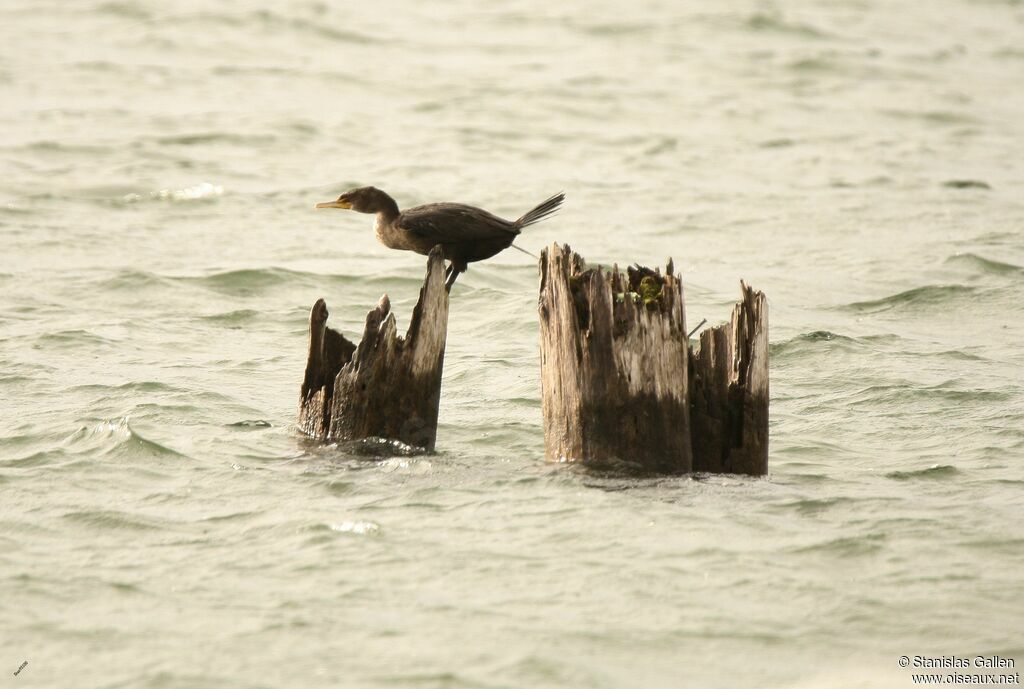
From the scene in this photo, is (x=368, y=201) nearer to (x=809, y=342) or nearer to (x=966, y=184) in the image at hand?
(x=809, y=342)

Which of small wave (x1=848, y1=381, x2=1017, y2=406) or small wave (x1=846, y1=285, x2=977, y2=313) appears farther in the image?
small wave (x1=846, y1=285, x2=977, y2=313)

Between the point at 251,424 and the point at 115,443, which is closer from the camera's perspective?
the point at 115,443

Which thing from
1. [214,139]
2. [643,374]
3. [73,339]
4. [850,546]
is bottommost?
[850,546]

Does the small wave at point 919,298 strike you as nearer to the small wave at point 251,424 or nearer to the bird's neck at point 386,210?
the bird's neck at point 386,210

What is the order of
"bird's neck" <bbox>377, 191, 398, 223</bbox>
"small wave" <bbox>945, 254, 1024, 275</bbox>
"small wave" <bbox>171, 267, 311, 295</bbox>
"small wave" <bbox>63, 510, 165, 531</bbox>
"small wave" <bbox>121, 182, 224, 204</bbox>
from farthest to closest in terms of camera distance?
1. "small wave" <bbox>121, 182, 224, 204</bbox>
2. "small wave" <bbox>945, 254, 1024, 275</bbox>
3. "small wave" <bbox>171, 267, 311, 295</bbox>
4. "bird's neck" <bbox>377, 191, 398, 223</bbox>
5. "small wave" <bbox>63, 510, 165, 531</bbox>

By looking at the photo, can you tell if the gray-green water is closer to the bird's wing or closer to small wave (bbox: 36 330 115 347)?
small wave (bbox: 36 330 115 347)

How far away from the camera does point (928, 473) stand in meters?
8.29

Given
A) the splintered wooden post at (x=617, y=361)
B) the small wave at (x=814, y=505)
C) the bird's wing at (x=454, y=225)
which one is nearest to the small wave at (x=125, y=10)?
the bird's wing at (x=454, y=225)

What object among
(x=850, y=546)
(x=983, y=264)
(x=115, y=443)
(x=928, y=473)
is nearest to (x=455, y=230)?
(x=115, y=443)

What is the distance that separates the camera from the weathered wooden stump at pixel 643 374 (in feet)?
23.7

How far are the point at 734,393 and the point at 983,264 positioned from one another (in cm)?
754

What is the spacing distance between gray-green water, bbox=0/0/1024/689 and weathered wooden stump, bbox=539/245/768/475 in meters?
0.20

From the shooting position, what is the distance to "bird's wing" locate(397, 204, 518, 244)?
8.35 m

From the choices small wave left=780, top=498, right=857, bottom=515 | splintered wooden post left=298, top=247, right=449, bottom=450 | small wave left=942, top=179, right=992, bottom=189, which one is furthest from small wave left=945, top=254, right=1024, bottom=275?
splintered wooden post left=298, top=247, right=449, bottom=450
